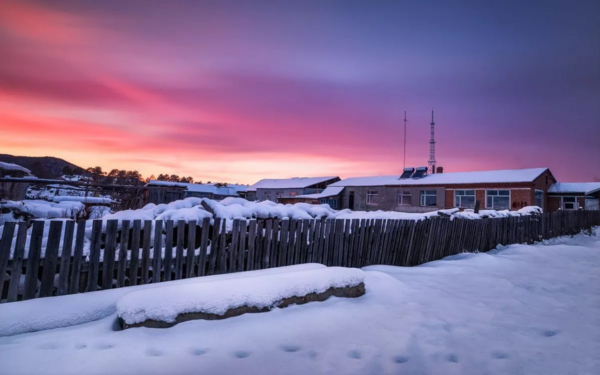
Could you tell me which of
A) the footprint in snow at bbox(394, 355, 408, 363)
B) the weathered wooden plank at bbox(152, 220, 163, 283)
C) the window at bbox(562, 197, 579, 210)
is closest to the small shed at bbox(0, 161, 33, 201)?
the weathered wooden plank at bbox(152, 220, 163, 283)

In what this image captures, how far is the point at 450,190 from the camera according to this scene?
30906 millimetres

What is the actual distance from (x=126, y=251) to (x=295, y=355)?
254 cm

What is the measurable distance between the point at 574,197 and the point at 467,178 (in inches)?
389

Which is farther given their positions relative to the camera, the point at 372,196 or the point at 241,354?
the point at 372,196

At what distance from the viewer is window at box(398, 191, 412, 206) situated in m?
33.5

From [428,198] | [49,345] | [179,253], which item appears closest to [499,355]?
[179,253]

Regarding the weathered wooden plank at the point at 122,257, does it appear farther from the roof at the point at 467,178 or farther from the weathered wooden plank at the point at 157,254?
the roof at the point at 467,178

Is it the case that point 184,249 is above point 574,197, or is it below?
below

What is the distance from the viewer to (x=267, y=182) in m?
53.7

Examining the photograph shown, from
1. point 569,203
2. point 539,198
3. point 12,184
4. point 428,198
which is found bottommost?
point 12,184

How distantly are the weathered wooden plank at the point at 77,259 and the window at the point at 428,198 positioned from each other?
32339 mm

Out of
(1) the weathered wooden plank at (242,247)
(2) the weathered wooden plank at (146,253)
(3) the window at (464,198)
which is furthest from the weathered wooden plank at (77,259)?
(3) the window at (464,198)

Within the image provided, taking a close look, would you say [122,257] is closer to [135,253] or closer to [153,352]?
[135,253]

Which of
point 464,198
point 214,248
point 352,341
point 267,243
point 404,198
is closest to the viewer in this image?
point 352,341
